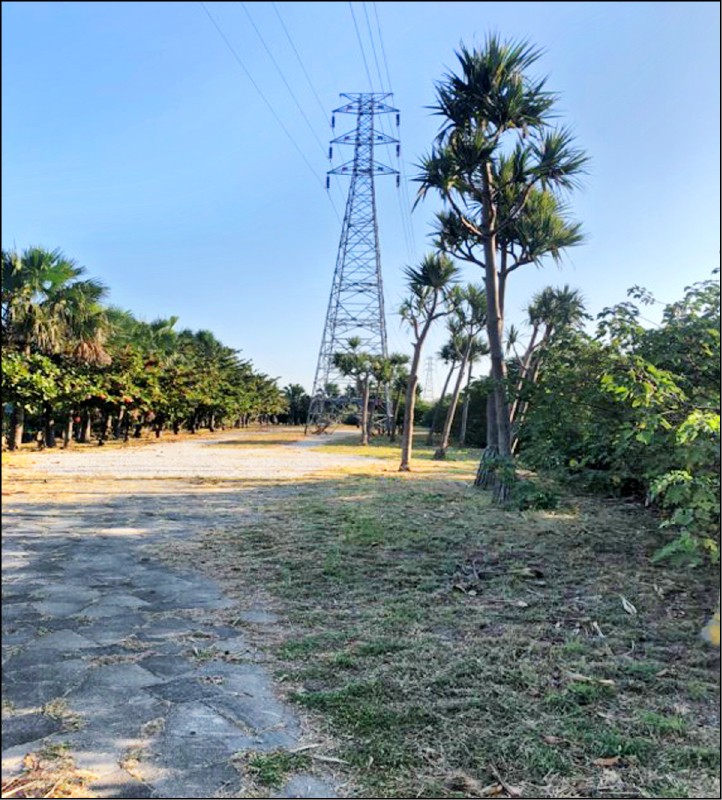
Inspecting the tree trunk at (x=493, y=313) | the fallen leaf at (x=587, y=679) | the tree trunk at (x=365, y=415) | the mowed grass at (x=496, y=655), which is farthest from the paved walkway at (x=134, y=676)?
the tree trunk at (x=365, y=415)

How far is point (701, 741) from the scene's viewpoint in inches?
77.9

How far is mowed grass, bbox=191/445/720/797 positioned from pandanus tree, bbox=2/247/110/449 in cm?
1033

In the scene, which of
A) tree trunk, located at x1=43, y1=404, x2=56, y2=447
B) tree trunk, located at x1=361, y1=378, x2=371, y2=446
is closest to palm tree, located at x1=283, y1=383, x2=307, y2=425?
tree trunk, located at x1=361, y1=378, x2=371, y2=446

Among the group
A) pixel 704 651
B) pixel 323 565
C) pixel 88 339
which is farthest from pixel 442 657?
pixel 88 339

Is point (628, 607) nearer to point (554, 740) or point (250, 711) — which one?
point (554, 740)

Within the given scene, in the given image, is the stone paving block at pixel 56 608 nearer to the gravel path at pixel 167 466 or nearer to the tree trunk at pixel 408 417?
the gravel path at pixel 167 466

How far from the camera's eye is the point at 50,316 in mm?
13789

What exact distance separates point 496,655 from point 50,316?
1415 centimetres

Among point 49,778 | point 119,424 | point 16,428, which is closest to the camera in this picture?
point 49,778

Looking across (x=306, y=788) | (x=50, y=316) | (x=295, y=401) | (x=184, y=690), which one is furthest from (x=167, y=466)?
(x=295, y=401)

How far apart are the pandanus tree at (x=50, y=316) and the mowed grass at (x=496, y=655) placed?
33.9ft

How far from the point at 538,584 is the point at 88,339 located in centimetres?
1444

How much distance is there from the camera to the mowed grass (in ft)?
6.08

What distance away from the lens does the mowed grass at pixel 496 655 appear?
1854mm
